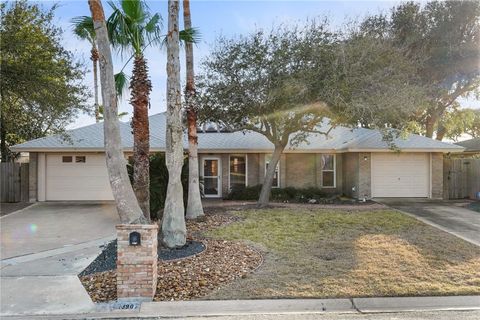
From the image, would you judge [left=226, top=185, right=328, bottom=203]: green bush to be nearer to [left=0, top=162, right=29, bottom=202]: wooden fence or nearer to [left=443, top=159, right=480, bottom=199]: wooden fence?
[left=443, top=159, right=480, bottom=199]: wooden fence

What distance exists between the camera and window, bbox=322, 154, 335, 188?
20.4 metres

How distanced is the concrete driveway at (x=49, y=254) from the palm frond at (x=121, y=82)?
3.85m

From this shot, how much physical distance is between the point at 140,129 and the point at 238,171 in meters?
11.8

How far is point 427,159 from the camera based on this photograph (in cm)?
1925

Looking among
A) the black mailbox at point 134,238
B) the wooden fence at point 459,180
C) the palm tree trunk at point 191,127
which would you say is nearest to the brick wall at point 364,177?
the wooden fence at point 459,180

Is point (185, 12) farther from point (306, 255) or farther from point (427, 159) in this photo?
point (427, 159)

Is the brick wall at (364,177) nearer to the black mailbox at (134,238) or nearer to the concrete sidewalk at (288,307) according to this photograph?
the concrete sidewalk at (288,307)

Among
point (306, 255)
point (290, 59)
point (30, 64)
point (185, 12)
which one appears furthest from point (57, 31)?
point (306, 255)

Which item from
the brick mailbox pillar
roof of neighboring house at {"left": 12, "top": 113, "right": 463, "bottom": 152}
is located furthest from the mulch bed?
roof of neighboring house at {"left": 12, "top": 113, "right": 463, "bottom": 152}

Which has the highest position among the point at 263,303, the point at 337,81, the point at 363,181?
the point at 337,81

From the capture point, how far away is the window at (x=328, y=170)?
20406mm

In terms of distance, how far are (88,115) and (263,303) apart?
12.6 meters

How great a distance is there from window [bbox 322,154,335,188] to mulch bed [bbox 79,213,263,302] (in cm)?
1190

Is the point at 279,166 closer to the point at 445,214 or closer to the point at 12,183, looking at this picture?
the point at 445,214
